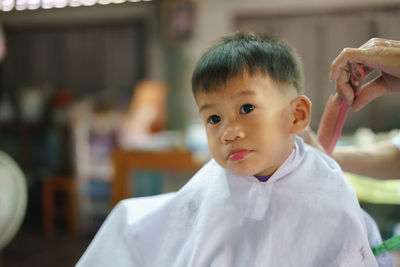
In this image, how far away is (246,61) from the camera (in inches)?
33.5

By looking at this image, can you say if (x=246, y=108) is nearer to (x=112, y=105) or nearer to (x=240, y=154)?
(x=240, y=154)

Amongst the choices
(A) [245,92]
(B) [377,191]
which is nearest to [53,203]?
(B) [377,191]

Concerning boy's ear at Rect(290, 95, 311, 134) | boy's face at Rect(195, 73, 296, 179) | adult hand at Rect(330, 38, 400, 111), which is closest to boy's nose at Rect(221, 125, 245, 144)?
boy's face at Rect(195, 73, 296, 179)

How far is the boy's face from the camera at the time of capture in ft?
2.79

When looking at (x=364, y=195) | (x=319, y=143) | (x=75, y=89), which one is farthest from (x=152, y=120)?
(x=319, y=143)

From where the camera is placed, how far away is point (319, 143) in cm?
108

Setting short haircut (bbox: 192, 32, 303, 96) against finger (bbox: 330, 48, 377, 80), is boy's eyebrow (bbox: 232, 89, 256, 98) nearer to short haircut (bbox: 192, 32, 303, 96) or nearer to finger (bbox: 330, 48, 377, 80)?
short haircut (bbox: 192, 32, 303, 96)

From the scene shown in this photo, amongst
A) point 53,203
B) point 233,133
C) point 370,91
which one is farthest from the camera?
point 53,203

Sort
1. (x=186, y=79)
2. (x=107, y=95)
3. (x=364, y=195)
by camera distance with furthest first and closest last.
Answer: (x=107, y=95) → (x=186, y=79) → (x=364, y=195)

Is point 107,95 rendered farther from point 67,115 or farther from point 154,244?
point 154,244

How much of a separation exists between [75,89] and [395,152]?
4.85 metres

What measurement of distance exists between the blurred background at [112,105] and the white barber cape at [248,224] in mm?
1823

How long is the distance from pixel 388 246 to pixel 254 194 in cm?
32

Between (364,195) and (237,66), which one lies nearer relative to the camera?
(237,66)
